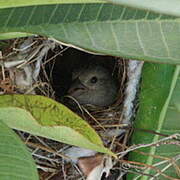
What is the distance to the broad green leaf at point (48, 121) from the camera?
1094 mm

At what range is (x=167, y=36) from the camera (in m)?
0.80

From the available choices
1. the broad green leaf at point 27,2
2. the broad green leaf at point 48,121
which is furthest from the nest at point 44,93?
the broad green leaf at point 27,2

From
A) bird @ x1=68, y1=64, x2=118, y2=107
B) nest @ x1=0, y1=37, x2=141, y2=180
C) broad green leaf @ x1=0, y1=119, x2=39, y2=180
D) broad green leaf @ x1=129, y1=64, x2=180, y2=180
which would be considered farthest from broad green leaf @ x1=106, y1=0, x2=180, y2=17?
bird @ x1=68, y1=64, x2=118, y2=107

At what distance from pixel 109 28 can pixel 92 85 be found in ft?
5.50

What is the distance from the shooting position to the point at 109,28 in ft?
2.79

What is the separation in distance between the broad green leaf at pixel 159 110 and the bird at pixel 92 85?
31.6 inches

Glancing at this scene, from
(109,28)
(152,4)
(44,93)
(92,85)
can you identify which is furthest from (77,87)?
(152,4)

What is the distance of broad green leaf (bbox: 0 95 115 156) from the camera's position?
43.1 inches

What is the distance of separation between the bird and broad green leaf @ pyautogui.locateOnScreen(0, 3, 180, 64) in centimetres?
149

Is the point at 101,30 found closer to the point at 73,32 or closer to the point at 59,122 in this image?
the point at 73,32

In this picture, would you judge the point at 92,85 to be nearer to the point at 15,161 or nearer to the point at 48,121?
the point at 48,121

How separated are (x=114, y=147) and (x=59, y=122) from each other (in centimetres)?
61

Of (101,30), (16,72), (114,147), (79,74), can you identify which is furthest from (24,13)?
(79,74)

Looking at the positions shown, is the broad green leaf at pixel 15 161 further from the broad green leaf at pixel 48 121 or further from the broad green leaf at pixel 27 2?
the broad green leaf at pixel 27 2
